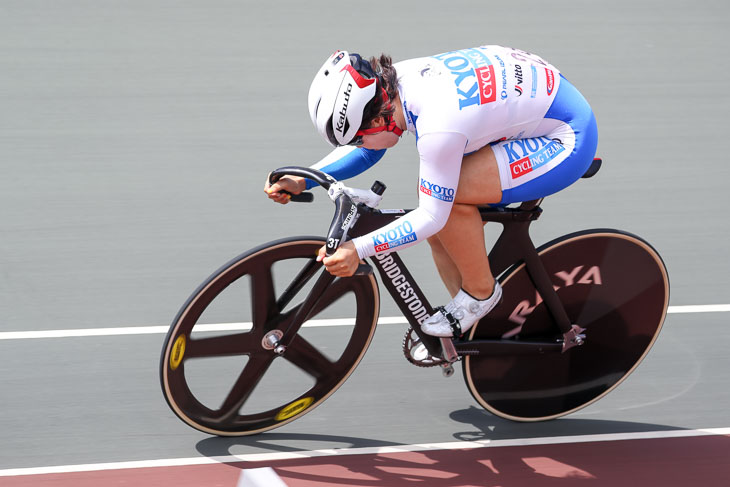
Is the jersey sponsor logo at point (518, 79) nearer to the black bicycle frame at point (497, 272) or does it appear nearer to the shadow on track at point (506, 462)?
the black bicycle frame at point (497, 272)

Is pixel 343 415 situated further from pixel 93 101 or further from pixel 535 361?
pixel 93 101

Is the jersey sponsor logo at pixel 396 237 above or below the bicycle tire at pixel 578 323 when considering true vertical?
above

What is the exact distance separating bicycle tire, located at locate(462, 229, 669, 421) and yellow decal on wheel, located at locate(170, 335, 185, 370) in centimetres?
124

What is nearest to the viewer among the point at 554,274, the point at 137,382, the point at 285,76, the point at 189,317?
the point at 189,317

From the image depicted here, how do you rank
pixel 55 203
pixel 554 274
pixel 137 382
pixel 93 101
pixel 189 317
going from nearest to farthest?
pixel 189 317 < pixel 554 274 < pixel 137 382 < pixel 55 203 < pixel 93 101

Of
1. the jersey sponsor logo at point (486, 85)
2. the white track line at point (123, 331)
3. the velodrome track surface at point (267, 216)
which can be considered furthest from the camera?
the white track line at point (123, 331)

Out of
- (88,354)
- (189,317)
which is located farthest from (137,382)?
(189,317)

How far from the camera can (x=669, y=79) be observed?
339 inches

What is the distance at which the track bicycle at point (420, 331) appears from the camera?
4.26m

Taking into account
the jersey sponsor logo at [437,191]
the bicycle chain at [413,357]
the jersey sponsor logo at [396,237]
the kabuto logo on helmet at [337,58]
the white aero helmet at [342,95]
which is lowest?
the bicycle chain at [413,357]

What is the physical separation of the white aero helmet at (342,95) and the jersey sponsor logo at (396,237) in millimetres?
→ 399

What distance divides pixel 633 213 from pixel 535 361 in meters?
2.40

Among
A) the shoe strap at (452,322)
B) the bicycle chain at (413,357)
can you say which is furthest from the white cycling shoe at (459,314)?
the bicycle chain at (413,357)

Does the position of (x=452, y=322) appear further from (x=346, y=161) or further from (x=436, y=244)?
(x=346, y=161)
